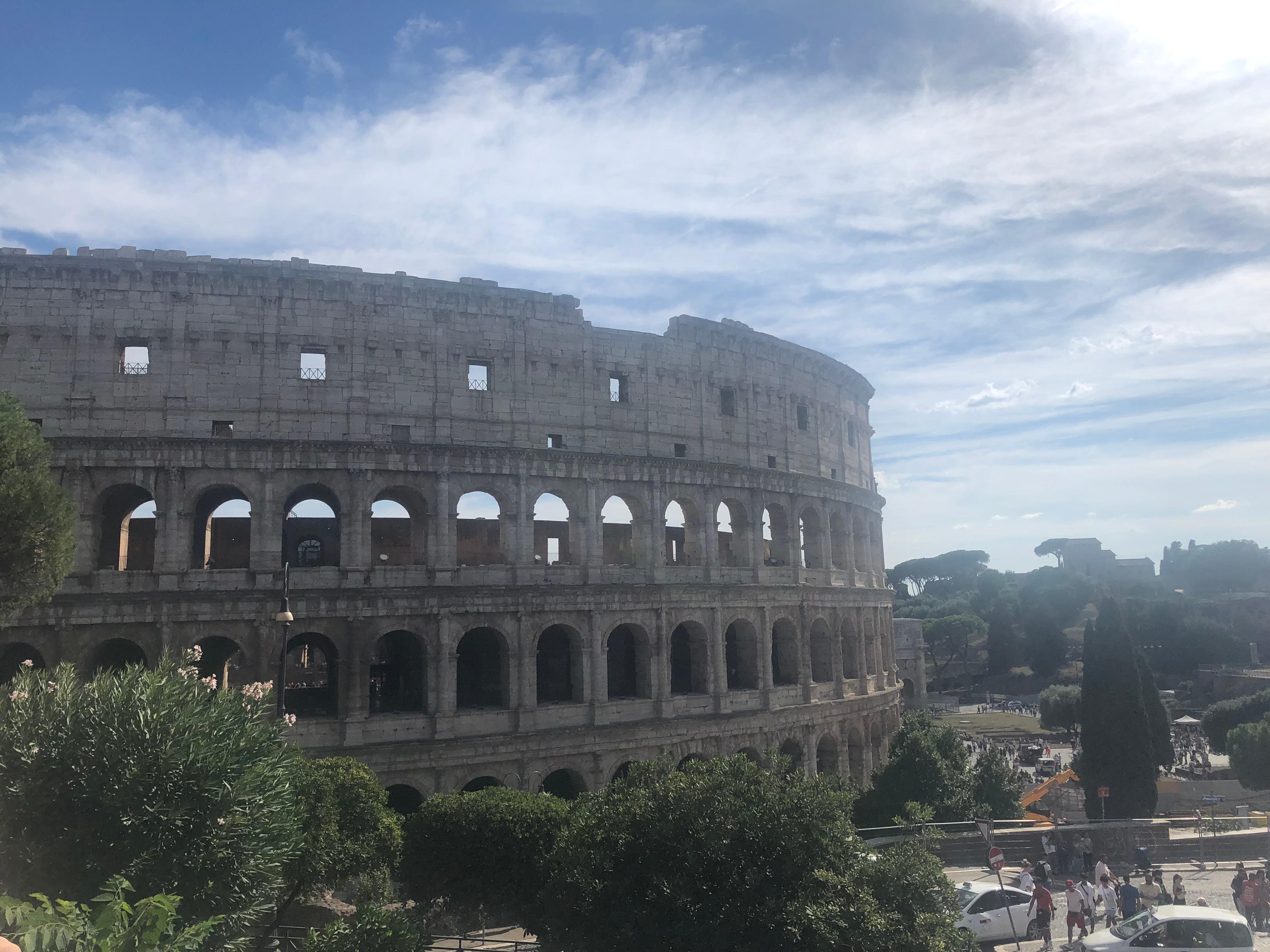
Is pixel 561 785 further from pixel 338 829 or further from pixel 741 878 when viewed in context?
pixel 741 878

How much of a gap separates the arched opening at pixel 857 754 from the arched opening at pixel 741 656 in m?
5.97

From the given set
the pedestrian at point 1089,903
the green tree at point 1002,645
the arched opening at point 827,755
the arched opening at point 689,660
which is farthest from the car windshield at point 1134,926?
the green tree at point 1002,645

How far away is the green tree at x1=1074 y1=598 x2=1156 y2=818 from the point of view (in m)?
32.0

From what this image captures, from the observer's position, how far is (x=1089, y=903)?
1709 cm

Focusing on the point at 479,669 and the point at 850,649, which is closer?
the point at 479,669

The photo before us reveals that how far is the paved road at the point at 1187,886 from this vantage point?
1634 centimetres

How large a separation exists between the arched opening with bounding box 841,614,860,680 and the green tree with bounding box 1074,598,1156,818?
827cm

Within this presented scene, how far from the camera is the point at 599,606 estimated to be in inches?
1061

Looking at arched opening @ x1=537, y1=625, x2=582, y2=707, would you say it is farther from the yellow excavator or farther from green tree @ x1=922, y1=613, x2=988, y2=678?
green tree @ x1=922, y1=613, x2=988, y2=678

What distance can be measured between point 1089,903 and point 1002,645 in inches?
3422

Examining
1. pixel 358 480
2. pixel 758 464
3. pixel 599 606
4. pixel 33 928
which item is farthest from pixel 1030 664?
pixel 33 928

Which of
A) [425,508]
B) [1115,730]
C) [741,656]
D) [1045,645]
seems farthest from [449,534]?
[1045,645]

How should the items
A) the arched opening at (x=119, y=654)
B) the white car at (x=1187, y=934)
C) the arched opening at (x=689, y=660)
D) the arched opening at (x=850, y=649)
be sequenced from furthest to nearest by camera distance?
the arched opening at (x=850, y=649)
the arched opening at (x=689, y=660)
the arched opening at (x=119, y=654)
the white car at (x=1187, y=934)

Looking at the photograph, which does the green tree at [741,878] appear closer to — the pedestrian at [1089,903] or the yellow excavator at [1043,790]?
the pedestrian at [1089,903]
